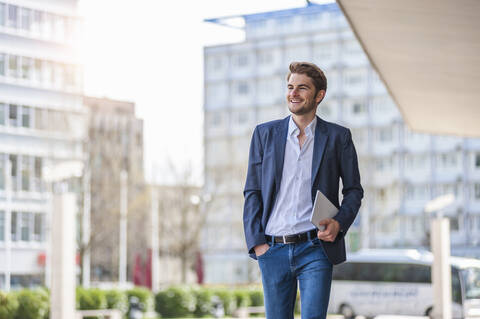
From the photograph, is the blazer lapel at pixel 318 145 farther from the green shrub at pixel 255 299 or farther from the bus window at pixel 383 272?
the bus window at pixel 383 272

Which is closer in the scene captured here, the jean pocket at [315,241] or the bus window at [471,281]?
the jean pocket at [315,241]

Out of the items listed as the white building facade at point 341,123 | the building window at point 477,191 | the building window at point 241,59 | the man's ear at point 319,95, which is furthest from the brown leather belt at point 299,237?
the building window at point 241,59

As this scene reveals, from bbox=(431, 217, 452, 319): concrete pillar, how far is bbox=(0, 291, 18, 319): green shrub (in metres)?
11.1

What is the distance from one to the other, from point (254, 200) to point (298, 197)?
0.17 meters

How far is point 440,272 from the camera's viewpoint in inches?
497

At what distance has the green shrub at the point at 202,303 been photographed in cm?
2616

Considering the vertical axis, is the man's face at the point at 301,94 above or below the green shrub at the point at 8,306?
above

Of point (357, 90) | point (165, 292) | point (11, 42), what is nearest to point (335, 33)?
point (357, 90)

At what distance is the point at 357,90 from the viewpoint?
61.6 meters

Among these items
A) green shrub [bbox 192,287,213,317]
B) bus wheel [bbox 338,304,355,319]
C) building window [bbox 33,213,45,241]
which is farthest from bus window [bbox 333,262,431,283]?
building window [bbox 33,213,45,241]

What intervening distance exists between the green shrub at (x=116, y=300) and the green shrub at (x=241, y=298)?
3.92 metres

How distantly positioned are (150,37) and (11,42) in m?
14.3

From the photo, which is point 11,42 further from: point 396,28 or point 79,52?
point 396,28

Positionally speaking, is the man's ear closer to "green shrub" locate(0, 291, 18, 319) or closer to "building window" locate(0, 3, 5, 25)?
"green shrub" locate(0, 291, 18, 319)
